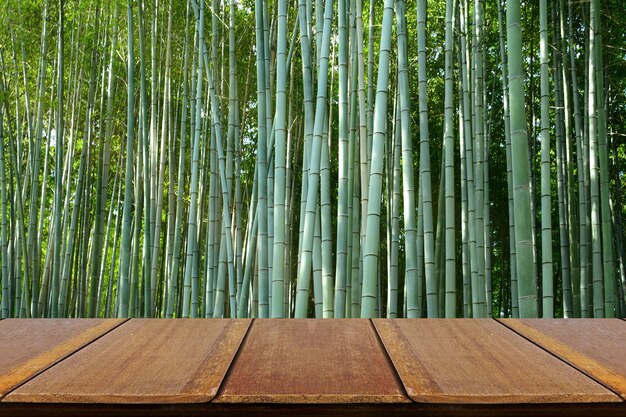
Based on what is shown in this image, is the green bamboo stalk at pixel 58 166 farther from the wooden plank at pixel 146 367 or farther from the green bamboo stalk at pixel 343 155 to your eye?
the wooden plank at pixel 146 367

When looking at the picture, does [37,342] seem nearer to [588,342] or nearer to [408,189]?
[588,342]

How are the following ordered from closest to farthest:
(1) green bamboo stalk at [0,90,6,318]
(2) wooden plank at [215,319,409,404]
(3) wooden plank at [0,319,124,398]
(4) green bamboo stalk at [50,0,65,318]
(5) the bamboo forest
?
(2) wooden plank at [215,319,409,404] → (3) wooden plank at [0,319,124,398] → (5) the bamboo forest → (4) green bamboo stalk at [50,0,65,318] → (1) green bamboo stalk at [0,90,6,318]

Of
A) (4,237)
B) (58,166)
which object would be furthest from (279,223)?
(4,237)

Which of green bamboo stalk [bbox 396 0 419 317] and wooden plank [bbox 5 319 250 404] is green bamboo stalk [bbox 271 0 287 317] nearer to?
green bamboo stalk [bbox 396 0 419 317]

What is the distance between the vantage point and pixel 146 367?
96cm

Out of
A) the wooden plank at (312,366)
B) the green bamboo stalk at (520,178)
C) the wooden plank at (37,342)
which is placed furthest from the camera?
the green bamboo stalk at (520,178)

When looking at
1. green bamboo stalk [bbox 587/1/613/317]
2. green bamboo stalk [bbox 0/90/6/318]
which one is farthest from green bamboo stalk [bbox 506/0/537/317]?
green bamboo stalk [bbox 0/90/6/318]

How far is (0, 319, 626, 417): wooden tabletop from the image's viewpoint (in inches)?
33.9

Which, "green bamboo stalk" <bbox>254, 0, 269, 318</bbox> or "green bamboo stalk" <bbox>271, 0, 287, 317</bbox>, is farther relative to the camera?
"green bamboo stalk" <bbox>254, 0, 269, 318</bbox>

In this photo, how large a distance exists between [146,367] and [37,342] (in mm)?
246

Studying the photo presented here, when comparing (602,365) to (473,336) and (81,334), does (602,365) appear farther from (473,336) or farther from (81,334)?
(81,334)

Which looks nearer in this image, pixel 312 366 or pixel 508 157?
pixel 312 366

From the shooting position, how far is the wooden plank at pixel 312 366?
855 millimetres

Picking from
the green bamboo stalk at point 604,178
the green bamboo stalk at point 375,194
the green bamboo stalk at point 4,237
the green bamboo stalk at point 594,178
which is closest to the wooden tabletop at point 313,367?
the green bamboo stalk at point 375,194
